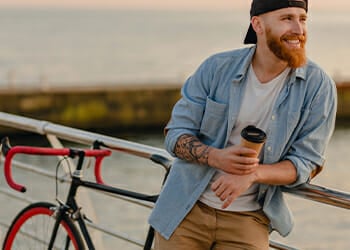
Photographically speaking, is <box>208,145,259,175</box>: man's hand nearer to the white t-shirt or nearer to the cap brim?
the white t-shirt

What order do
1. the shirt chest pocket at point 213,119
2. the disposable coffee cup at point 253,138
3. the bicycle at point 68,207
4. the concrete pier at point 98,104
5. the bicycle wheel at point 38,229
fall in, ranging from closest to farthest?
the disposable coffee cup at point 253,138 → the shirt chest pocket at point 213,119 → the bicycle at point 68,207 → the bicycle wheel at point 38,229 → the concrete pier at point 98,104

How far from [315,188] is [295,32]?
0.51 m

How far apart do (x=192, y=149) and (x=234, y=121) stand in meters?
0.16

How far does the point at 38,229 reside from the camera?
4121 millimetres

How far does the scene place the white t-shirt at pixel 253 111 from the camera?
2.96m

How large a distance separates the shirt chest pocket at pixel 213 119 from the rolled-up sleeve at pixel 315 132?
0.77 feet

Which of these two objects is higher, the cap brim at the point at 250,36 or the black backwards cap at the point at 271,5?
the black backwards cap at the point at 271,5

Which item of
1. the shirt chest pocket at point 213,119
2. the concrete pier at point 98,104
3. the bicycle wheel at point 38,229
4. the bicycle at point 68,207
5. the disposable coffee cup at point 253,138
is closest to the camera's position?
the disposable coffee cup at point 253,138

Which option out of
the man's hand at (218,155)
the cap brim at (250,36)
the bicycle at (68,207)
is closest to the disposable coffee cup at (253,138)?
the man's hand at (218,155)

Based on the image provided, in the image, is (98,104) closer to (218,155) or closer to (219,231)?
(219,231)

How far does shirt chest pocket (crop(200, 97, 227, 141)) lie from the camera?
118 inches

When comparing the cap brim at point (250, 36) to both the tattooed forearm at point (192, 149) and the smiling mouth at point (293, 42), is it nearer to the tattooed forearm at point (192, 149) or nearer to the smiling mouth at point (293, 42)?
the smiling mouth at point (293, 42)

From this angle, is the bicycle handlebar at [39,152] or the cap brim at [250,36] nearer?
→ the cap brim at [250,36]

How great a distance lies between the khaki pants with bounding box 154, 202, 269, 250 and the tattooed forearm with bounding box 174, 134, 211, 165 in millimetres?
161
